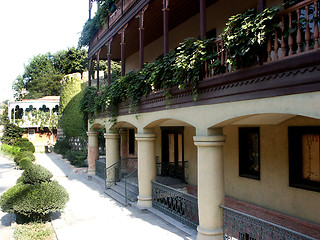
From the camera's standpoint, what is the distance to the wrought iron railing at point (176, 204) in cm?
756

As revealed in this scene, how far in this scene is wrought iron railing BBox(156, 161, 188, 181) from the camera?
11742 millimetres

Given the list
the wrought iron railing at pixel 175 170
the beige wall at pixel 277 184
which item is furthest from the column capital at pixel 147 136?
the beige wall at pixel 277 184

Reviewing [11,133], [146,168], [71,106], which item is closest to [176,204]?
[146,168]

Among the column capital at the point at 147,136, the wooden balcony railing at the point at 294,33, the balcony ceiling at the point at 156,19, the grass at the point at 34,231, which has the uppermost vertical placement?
the balcony ceiling at the point at 156,19

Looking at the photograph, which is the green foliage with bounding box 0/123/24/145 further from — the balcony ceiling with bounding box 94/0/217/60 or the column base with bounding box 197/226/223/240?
the column base with bounding box 197/226/223/240

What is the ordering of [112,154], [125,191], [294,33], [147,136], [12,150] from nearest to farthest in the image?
[294,33]
[147,136]
[125,191]
[112,154]
[12,150]

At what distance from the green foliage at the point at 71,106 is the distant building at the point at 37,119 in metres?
12.0

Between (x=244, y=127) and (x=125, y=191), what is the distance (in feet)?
17.0

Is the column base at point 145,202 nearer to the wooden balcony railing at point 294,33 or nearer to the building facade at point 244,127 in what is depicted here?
the building facade at point 244,127

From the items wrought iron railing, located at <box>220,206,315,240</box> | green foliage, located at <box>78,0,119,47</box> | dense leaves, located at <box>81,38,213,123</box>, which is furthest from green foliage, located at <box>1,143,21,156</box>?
wrought iron railing, located at <box>220,206,315,240</box>

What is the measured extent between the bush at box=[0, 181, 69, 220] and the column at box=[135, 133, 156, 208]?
106 inches

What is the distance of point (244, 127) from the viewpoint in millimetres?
8883

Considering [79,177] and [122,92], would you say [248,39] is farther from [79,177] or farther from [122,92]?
[79,177]

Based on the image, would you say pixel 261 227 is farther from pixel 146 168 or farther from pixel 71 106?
pixel 71 106
